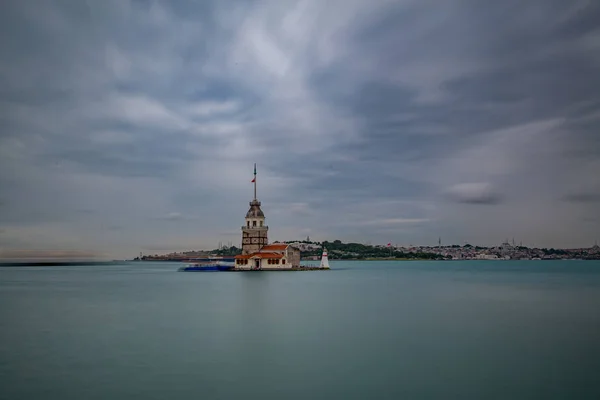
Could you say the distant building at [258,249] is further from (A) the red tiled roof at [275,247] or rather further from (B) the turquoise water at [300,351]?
(B) the turquoise water at [300,351]

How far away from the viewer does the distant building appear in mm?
101331

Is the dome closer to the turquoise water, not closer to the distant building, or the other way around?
the distant building

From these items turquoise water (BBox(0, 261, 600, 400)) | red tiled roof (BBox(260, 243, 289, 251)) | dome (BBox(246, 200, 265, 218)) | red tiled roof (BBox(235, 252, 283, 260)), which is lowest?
turquoise water (BBox(0, 261, 600, 400))

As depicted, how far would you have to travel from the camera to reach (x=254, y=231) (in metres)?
104

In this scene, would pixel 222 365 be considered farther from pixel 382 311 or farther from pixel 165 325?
pixel 382 311

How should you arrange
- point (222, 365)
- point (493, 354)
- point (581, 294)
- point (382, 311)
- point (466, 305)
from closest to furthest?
point (222, 365) < point (493, 354) < point (382, 311) < point (466, 305) < point (581, 294)

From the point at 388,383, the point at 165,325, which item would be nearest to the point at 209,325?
the point at 165,325

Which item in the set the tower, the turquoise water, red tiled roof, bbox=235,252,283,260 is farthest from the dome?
the turquoise water

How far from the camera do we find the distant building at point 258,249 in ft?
332

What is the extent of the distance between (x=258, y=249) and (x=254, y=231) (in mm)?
3944

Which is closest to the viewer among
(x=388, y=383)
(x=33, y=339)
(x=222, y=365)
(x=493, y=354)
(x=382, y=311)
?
(x=388, y=383)

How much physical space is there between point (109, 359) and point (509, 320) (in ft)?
82.5

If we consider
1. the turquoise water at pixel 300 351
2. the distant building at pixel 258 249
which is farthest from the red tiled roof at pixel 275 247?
the turquoise water at pixel 300 351

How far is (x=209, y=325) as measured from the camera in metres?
32.2
